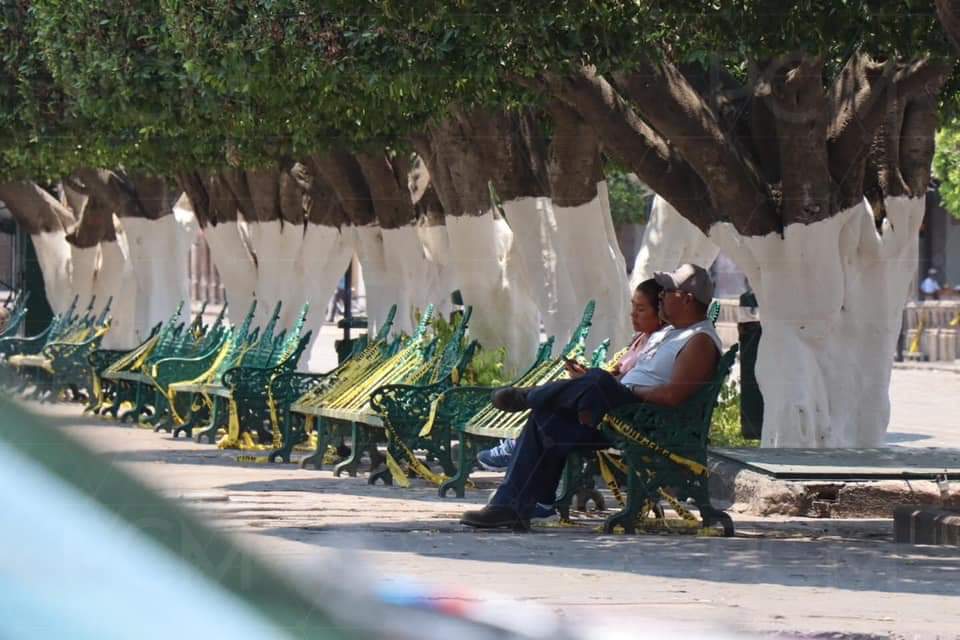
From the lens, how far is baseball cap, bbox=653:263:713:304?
30.1ft

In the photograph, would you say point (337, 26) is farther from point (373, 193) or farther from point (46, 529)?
point (46, 529)

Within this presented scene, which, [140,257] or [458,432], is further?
[140,257]

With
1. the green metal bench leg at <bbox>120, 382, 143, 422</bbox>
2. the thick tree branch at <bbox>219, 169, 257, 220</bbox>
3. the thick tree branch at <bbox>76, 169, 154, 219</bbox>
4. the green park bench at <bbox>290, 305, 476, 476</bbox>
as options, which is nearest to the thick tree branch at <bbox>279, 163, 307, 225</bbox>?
the thick tree branch at <bbox>219, 169, 257, 220</bbox>

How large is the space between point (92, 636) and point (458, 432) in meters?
9.98

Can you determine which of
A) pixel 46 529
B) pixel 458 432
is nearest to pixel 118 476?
pixel 46 529

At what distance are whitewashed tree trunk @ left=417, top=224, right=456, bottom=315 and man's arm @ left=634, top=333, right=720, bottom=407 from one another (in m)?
13.7

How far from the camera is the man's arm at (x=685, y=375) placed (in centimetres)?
885

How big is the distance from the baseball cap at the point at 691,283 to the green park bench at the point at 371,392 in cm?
281

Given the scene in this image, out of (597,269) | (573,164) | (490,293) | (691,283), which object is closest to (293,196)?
(490,293)

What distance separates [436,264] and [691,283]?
14419mm

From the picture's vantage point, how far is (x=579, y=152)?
15.2 metres

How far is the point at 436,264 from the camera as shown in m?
23.5

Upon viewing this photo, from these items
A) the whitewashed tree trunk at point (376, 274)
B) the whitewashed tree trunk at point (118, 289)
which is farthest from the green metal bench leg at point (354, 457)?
the whitewashed tree trunk at point (118, 289)

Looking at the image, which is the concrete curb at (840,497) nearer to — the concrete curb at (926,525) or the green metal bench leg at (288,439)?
the concrete curb at (926,525)
